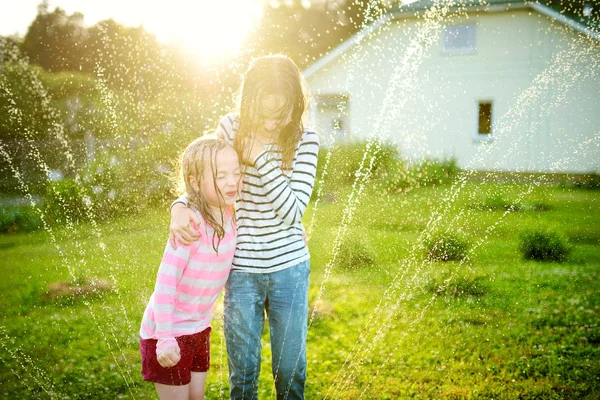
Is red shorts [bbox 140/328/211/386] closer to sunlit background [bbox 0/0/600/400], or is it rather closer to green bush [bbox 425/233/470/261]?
sunlit background [bbox 0/0/600/400]

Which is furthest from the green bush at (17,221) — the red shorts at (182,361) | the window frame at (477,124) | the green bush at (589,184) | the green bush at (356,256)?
the window frame at (477,124)

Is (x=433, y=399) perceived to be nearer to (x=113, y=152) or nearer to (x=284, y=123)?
(x=284, y=123)

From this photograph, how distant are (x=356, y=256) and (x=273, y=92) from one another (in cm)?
552

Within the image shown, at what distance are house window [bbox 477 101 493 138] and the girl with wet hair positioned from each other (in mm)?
18016

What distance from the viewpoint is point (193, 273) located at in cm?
246

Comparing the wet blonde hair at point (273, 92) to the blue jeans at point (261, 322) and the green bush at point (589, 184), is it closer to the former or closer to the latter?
the blue jeans at point (261, 322)

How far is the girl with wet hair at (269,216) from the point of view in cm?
250

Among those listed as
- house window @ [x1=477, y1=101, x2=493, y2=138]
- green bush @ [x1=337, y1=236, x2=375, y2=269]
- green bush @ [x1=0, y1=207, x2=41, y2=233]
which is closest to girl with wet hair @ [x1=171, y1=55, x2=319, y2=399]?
green bush @ [x1=337, y1=236, x2=375, y2=269]

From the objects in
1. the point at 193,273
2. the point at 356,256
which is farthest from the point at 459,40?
the point at 193,273

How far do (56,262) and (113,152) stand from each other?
18.5ft

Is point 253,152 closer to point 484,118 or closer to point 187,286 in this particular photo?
point 187,286

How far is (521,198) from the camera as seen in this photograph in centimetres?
1266

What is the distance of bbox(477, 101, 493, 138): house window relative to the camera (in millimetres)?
19453

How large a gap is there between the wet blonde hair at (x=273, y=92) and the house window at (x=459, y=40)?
1798cm
